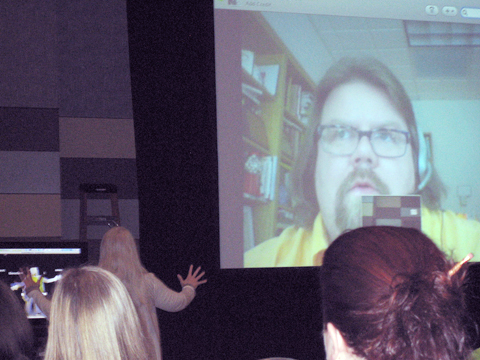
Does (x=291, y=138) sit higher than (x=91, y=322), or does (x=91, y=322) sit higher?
(x=291, y=138)

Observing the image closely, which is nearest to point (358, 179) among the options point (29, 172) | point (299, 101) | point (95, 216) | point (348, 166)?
point (348, 166)

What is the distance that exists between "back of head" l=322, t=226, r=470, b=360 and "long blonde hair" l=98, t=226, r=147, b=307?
5.01 feet

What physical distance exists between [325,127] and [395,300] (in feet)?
8.39

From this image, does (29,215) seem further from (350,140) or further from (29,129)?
(350,140)

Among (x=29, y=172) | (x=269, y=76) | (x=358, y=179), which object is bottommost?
(x=358, y=179)

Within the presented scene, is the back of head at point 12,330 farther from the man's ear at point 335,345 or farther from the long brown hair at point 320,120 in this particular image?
the long brown hair at point 320,120

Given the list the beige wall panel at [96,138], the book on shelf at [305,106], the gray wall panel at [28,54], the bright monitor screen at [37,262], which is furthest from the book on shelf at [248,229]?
the gray wall panel at [28,54]


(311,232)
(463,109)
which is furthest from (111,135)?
(463,109)

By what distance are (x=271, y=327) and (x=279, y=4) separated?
2.21m

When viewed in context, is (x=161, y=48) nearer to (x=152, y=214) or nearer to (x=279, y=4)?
(x=279, y=4)

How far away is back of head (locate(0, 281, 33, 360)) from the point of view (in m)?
1.17

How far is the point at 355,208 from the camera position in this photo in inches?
123

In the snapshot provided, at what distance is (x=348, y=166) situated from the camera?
10.2 ft

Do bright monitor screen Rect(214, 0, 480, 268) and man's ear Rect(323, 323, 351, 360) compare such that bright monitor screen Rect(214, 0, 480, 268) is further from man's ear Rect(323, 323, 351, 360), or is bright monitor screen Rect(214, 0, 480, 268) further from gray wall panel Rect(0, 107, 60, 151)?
man's ear Rect(323, 323, 351, 360)
